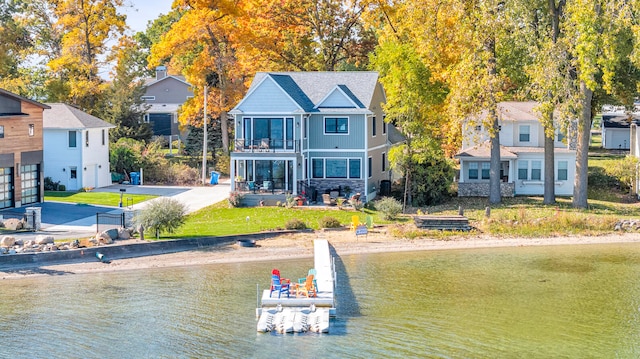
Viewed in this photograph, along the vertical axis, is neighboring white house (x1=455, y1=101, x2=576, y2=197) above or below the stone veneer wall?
above

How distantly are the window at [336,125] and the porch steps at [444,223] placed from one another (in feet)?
33.4

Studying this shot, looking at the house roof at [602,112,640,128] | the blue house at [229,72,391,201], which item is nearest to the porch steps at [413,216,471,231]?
the blue house at [229,72,391,201]

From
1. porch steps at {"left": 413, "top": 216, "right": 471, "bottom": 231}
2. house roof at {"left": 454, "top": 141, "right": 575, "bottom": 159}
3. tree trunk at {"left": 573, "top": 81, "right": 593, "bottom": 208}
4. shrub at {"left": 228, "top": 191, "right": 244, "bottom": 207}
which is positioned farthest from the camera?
house roof at {"left": 454, "top": 141, "right": 575, "bottom": 159}

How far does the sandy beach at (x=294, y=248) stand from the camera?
36719 mm

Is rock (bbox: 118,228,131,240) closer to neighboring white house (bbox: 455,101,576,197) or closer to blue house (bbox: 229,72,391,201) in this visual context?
blue house (bbox: 229,72,391,201)

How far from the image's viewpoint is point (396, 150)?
51.3m

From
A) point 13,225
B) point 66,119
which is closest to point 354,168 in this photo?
point 66,119

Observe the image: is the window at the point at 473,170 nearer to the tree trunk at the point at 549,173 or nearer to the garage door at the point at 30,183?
the tree trunk at the point at 549,173

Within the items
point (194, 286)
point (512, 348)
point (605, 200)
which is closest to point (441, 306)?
point (512, 348)

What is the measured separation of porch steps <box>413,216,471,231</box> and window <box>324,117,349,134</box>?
10.2 m

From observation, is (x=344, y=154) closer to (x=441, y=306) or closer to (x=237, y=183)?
(x=237, y=183)

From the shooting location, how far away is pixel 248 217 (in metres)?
46.0

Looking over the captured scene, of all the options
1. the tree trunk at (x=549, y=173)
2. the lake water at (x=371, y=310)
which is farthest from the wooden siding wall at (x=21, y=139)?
the tree trunk at (x=549, y=173)

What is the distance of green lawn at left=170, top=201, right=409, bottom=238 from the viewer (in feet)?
141
